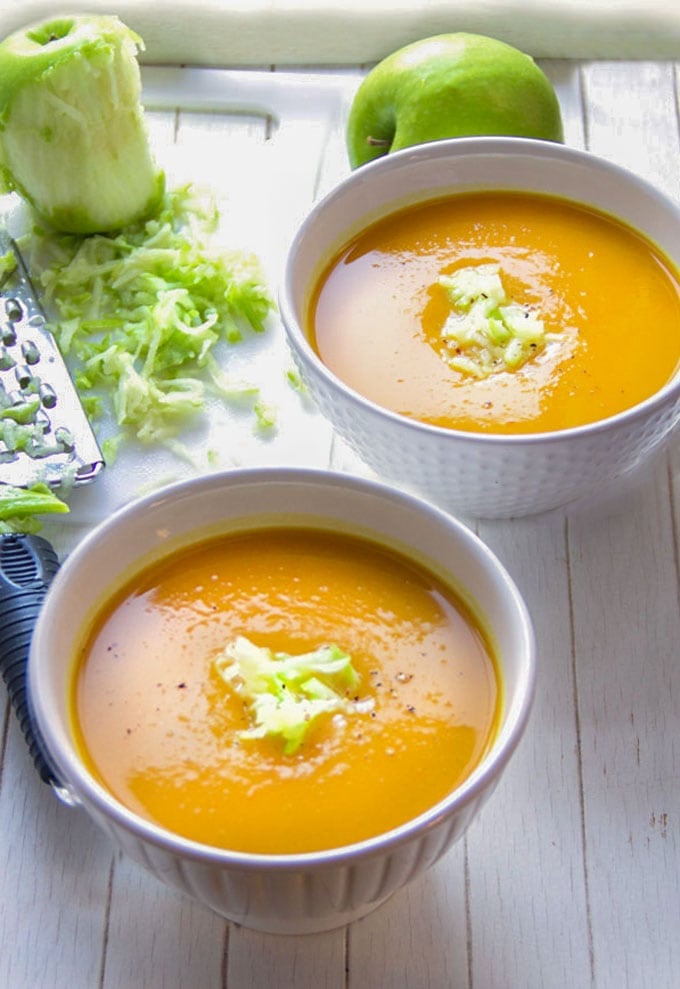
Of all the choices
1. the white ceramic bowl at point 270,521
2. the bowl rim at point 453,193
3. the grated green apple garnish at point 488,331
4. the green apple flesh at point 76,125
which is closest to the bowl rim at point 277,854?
the white ceramic bowl at point 270,521

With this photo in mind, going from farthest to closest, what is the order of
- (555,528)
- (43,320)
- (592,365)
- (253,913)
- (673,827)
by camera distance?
1. (43,320)
2. (555,528)
3. (592,365)
4. (673,827)
5. (253,913)

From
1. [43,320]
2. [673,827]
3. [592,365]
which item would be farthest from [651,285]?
[43,320]

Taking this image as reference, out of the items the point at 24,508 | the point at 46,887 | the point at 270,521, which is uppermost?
the point at 270,521

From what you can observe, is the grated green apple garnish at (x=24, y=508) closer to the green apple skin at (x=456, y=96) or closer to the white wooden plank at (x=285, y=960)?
the white wooden plank at (x=285, y=960)

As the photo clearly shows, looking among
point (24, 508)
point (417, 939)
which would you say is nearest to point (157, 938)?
point (417, 939)

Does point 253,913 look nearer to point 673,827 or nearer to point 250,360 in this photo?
point 673,827

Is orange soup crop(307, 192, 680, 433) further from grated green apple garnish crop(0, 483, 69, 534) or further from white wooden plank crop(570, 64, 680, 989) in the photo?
grated green apple garnish crop(0, 483, 69, 534)

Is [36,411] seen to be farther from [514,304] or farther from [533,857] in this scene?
[533,857]

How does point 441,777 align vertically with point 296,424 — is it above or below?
above
